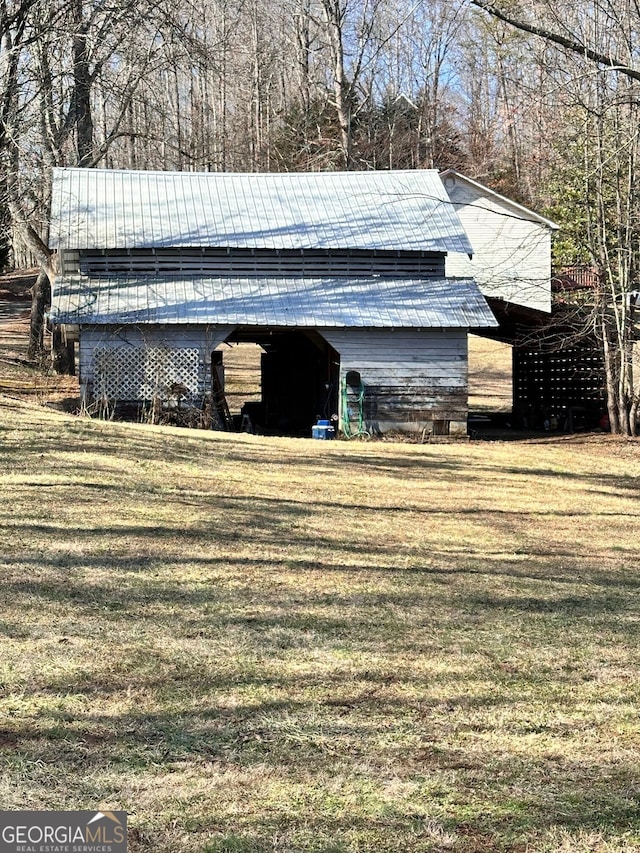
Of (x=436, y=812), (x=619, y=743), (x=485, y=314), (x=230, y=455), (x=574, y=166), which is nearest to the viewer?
(x=436, y=812)

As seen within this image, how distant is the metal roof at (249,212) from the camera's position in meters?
22.0

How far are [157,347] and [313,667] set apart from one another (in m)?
15.4

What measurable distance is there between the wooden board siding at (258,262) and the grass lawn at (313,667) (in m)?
11.5

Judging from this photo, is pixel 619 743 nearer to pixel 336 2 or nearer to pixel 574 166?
pixel 574 166

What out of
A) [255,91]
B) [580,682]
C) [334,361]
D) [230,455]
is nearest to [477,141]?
[255,91]

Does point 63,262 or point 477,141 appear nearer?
point 63,262

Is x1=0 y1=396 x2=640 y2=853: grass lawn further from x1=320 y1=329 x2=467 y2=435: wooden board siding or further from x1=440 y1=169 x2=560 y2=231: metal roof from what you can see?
x1=440 y1=169 x2=560 y2=231: metal roof

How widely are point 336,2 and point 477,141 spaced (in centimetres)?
1044

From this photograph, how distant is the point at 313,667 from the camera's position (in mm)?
Answer: 5203

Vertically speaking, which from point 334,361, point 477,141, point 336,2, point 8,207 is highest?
point 336,2

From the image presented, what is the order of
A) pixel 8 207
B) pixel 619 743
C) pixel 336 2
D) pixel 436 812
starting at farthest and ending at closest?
pixel 336 2, pixel 8 207, pixel 619 743, pixel 436 812

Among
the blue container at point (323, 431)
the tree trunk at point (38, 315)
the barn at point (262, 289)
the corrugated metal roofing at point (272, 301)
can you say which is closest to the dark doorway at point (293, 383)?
the barn at point (262, 289)

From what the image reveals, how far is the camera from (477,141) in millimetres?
45531

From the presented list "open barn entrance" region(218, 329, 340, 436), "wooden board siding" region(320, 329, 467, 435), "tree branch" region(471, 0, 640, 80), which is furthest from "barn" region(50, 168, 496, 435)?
"tree branch" region(471, 0, 640, 80)
